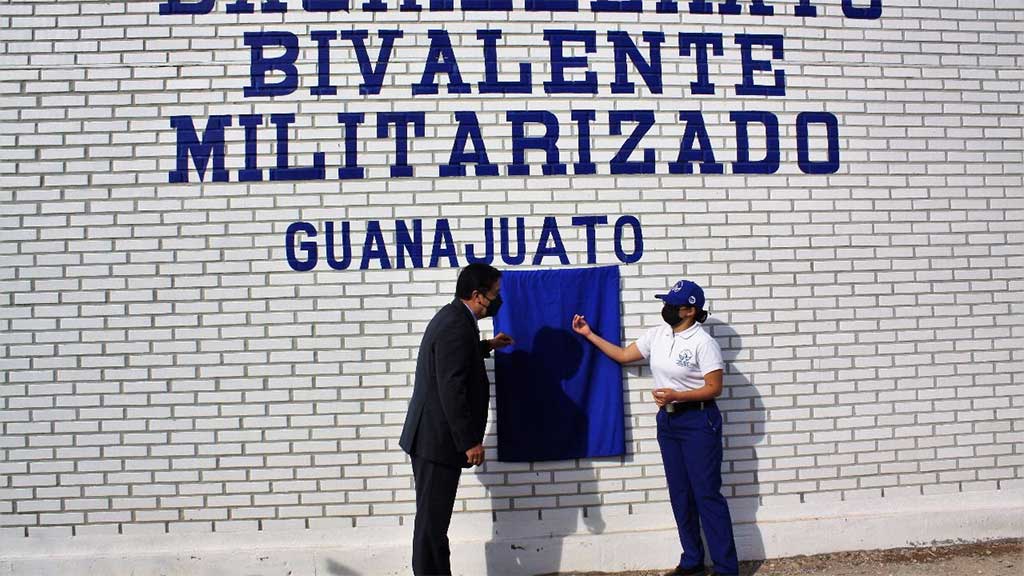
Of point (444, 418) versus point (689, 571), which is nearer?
point (444, 418)

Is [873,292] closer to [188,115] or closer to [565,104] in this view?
[565,104]

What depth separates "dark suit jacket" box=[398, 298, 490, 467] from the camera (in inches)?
168

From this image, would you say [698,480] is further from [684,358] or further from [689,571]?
[684,358]

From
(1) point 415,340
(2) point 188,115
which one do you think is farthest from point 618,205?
(2) point 188,115

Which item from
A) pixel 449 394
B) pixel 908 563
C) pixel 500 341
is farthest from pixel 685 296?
pixel 908 563

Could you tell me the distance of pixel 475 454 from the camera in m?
4.32

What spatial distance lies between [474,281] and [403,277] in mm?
804

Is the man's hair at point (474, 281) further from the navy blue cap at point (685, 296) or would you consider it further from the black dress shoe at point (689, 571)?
the black dress shoe at point (689, 571)

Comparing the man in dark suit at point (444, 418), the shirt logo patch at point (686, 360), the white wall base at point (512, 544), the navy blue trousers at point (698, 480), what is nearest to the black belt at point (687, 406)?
the navy blue trousers at point (698, 480)

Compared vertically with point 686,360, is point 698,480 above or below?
below

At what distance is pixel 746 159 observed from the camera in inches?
212

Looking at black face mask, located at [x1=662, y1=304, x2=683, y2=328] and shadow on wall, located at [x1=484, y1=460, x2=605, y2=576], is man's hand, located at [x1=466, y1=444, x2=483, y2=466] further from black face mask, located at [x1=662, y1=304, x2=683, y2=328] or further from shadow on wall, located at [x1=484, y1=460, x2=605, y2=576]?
black face mask, located at [x1=662, y1=304, x2=683, y2=328]

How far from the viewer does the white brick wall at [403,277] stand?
5.02m

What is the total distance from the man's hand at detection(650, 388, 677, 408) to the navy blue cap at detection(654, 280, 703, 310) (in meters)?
0.53
